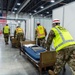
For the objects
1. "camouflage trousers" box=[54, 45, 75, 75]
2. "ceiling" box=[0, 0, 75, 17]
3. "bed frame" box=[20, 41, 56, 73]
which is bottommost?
"bed frame" box=[20, 41, 56, 73]

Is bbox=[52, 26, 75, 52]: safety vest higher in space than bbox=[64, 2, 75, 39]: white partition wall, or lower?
lower

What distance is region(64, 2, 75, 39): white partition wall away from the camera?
4.72m

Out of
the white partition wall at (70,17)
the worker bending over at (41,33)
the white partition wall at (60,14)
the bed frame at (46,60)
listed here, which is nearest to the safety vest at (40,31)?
the worker bending over at (41,33)

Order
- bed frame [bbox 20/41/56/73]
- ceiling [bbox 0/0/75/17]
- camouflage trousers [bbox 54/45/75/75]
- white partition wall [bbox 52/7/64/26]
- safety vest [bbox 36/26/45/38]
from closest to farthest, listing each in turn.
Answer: camouflage trousers [bbox 54/45/75/75], bed frame [bbox 20/41/56/73], white partition wall [bbox 52/7/64/26], safety vest [bbox 36/26/45/38], ceiling [bbox 0/0/75/17]

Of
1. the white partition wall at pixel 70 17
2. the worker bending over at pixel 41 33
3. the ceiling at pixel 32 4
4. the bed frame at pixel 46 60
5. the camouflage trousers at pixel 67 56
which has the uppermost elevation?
the ceiling at pixel 32 4

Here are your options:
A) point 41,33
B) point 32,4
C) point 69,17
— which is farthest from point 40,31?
point 32,4

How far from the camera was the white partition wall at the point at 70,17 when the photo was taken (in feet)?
15.5

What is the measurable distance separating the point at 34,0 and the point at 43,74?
7.23m

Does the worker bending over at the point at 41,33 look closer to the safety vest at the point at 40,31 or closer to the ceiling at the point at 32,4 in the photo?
the safety vest at the point at 40,31

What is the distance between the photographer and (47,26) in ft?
28.3

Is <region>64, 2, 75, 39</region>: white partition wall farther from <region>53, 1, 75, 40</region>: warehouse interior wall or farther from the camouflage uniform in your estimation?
the camouflage uniform

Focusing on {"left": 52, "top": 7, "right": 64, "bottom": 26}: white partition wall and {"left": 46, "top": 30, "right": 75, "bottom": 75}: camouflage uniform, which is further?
{"left": 52, "top": 7, "right": 64, "bottom": 26}: white partition wall

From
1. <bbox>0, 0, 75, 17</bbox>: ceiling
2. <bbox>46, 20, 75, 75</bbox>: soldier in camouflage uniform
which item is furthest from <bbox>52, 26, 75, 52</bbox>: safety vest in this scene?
<bbox>0, 0, 75, 17</bbox>: ceiling

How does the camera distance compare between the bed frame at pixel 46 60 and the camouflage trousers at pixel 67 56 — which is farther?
the bed frame at pixel 46 60
